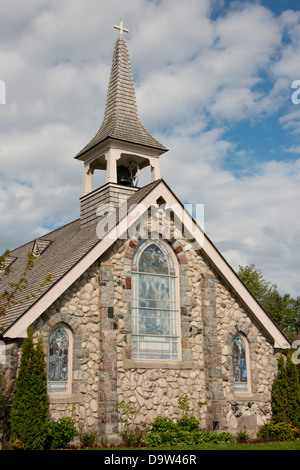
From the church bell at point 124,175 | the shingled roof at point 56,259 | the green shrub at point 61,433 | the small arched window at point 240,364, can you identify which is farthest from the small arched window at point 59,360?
the church bell at point 124,175

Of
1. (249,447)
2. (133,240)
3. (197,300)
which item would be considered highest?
(133,240)

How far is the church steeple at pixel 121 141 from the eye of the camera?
19.4 metres

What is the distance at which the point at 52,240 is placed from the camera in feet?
72.9

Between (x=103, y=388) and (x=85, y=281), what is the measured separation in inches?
114

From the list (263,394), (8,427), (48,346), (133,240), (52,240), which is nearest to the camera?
(8,427)

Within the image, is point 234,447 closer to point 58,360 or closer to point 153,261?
point 58,360

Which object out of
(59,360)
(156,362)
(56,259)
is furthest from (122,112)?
(59,360)

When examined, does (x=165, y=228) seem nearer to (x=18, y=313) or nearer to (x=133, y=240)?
(x=133, y=240)

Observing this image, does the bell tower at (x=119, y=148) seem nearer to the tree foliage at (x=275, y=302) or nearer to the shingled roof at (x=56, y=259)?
the shingled roof at (x=56, y=259)

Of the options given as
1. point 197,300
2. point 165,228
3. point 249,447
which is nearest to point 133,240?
point 165,228

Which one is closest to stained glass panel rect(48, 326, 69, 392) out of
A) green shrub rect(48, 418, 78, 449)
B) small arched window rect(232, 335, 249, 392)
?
green shrub rect(48, 418, 78, 449)

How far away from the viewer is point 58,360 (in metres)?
14.6

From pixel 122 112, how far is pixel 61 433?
12.1 meters

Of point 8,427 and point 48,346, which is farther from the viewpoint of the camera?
point 48,346
